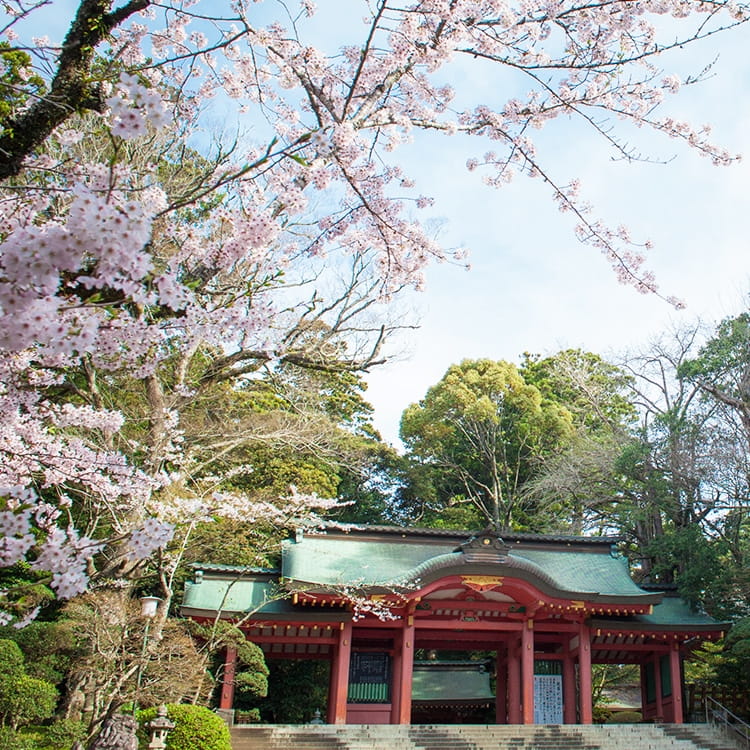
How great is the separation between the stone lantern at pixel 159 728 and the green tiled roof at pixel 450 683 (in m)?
8.83

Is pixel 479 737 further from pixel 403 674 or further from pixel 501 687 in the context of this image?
pixel 501 687

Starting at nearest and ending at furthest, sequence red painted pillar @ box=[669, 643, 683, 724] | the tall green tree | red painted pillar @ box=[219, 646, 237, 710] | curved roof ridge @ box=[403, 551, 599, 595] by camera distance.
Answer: red painted pillar @ box=[219, 646, 237, 710], curved roof ridge @ box=[403, 551, 599, 595], red painted pillar @ box=[669, 643, 683, 724], the tall green tree

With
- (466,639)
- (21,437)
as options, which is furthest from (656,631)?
(21,437)

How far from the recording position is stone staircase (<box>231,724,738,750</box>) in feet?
36.0

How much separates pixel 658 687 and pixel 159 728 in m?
10.1

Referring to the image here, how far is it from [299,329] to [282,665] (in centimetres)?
990

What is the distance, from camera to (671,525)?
1912 centimetres

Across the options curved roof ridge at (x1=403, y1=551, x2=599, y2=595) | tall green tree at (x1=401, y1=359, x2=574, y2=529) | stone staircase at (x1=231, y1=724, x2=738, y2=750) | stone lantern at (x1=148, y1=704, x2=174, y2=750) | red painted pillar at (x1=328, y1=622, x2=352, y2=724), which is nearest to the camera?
stone lantern at (x1=148, y1=704, x2=174, y2=750)

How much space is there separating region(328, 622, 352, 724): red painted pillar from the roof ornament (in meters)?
2.50

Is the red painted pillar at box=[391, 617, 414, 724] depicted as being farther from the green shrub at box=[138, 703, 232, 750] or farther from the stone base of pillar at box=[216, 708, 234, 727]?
the green shrub at box=[138, 703, 232, 750]

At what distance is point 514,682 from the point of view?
1363cm

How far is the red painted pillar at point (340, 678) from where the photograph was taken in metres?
12.2

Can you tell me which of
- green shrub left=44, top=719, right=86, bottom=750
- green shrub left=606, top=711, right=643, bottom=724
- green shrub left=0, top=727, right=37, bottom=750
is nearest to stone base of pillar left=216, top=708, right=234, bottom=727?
green shrub left=44, top=719, right=86, bottom=750

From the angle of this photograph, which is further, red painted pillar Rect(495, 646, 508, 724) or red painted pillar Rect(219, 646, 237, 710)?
red painted pillar Rect(495, 646, 508, 724)
